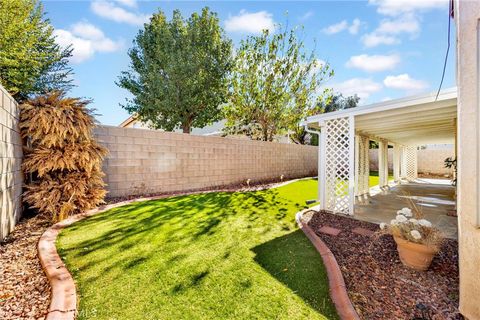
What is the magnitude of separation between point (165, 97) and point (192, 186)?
5863 mm

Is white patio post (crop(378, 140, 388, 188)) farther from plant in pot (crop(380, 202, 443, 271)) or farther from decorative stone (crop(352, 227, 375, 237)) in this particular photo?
plant in pot (crop(380, 202, 443, 271))

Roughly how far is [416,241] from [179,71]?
1164 cm

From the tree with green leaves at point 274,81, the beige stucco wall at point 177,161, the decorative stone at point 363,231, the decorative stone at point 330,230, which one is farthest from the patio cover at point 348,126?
the tree with green leaves at point 274,81

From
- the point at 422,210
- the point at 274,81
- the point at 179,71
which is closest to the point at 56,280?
the point at 422,210

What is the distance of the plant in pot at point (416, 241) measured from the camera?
128 inches

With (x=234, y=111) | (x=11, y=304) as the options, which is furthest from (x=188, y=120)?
(x=11, y=304)

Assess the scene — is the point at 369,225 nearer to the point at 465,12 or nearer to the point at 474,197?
the point at 474,197

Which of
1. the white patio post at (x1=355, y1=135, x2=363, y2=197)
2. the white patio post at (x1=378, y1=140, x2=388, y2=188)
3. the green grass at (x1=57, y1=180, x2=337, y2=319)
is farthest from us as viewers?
the white patio post at (x1=378, y1=140, x2=388, y2=188)

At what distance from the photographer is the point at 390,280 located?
3086 mm

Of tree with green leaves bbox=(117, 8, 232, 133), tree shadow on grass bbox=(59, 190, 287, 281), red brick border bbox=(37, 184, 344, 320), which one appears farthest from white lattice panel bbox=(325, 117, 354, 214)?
tree with green leaves bbox=(117, 8, 232, 133)

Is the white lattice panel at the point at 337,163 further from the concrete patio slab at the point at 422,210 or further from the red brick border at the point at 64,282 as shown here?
the red brick border at the point at 64,282

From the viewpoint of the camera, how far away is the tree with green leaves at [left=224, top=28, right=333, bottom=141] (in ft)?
41.3

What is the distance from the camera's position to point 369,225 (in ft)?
17.2

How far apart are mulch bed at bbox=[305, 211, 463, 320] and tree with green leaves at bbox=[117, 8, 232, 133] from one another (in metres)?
10.3
